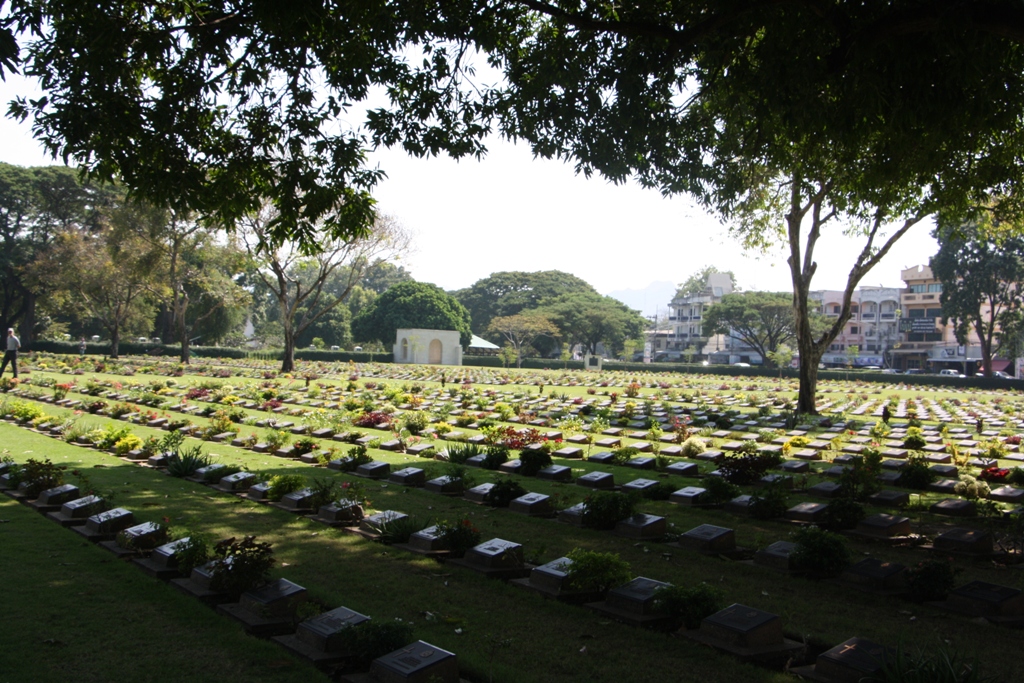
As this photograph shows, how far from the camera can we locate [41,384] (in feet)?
66.9

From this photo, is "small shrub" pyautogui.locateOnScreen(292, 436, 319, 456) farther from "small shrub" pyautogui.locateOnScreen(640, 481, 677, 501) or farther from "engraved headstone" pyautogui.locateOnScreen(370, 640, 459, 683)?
"engraved headstone" pyautogui.locateOnScreen(370, 640, 459, 683)

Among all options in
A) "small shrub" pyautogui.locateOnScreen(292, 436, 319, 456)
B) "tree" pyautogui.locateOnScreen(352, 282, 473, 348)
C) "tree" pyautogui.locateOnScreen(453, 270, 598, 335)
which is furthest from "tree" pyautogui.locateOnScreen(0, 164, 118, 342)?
"small shrub" pyautogui.locateOnScreen(292, 436, 319, 456)

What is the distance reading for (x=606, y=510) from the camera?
23.0ft

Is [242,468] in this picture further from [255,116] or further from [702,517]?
[702,517]

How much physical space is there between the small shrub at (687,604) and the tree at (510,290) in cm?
6492

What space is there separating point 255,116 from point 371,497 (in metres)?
4.88

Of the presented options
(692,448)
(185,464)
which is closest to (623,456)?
(692,448)

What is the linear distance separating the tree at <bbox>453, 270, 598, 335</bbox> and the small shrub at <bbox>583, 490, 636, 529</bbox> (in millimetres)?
62433

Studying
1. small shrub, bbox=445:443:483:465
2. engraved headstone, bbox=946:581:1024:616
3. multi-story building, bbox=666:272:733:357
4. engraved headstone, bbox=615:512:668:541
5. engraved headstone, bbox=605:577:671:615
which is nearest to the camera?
engraved headstone, bbox=605:577:671:615

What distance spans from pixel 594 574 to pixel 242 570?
2.29 metres

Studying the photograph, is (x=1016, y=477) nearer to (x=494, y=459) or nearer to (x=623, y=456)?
(x=623, y=456)

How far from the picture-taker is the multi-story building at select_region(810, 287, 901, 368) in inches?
2815

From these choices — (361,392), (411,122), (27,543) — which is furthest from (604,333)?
(27,543)

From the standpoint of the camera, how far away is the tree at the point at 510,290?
70188 mm
